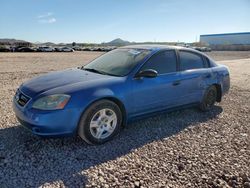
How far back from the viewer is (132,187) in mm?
2916

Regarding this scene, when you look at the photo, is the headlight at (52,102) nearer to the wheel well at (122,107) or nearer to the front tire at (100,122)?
the front tire at (100,122)

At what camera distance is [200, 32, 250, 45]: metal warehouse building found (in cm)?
10038

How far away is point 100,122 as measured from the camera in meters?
3.94

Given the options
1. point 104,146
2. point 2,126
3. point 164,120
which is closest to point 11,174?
point 104,146

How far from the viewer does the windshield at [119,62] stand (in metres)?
4.44

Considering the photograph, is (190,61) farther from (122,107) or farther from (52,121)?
(52,121)

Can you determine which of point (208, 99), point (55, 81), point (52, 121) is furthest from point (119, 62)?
point (208, 99)

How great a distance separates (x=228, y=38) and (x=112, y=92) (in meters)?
114

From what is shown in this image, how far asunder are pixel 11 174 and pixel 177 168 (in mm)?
2108

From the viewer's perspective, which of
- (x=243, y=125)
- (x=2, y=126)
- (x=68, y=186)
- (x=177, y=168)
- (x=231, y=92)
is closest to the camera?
(x=68, y=186)

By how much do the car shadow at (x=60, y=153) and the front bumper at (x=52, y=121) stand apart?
0.31 meters

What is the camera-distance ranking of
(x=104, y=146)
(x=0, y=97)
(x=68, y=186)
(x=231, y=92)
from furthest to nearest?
(x=231, y=92)
(x=0, y=97)
(x=104, y=146)
(x=68, y=186)

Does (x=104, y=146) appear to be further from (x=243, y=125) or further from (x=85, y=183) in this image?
(x=243, y=125)

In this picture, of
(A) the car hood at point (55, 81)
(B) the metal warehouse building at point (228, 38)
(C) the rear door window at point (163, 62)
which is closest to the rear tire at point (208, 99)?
(C) the rear door window at point (163, 62)
